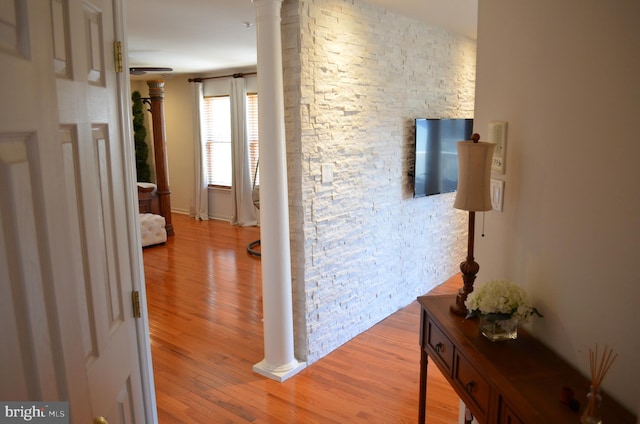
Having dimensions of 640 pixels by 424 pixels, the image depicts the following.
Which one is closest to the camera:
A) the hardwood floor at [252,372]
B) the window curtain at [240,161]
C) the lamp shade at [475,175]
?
the lamp shade at [475,175]

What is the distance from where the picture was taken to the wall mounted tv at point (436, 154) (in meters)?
3.96

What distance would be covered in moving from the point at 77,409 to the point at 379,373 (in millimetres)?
2398

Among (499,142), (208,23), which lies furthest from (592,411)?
(208,23)

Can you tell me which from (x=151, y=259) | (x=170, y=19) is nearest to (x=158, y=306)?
(x=151, y=259)

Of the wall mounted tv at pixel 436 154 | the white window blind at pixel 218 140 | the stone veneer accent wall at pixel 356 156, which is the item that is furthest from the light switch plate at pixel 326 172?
the white window blind at pixel 218 140

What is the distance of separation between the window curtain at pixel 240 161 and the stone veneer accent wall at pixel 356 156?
358cm

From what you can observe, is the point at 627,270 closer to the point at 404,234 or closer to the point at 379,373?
the point at 379,373

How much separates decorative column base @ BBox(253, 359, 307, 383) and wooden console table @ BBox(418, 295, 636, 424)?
1.38m

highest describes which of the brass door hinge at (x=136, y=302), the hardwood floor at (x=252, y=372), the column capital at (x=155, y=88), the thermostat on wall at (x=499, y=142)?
the column capital at (x=155, y=88)

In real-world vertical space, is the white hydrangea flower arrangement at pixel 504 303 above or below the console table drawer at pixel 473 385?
above

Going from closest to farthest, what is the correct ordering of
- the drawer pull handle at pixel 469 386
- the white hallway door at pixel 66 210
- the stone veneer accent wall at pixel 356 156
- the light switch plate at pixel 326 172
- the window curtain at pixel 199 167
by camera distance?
the white hallway door at pixel 66 210, the drawer pull handle at pixel 469 386, the stone veneer accent wall at pixel 356 156, the light switch plate at pixel 326 172, the window curtain at pixel 199 167

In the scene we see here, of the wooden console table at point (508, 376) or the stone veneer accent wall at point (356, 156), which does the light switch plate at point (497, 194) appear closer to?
the wooden console table at point (508, 376)

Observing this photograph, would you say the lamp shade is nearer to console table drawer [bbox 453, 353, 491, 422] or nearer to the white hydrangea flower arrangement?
the white hydrangea flower arrangement

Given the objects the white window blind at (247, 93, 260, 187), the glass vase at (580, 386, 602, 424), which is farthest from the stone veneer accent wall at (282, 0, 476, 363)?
the white window blind at (247, 93, 260, 187)
